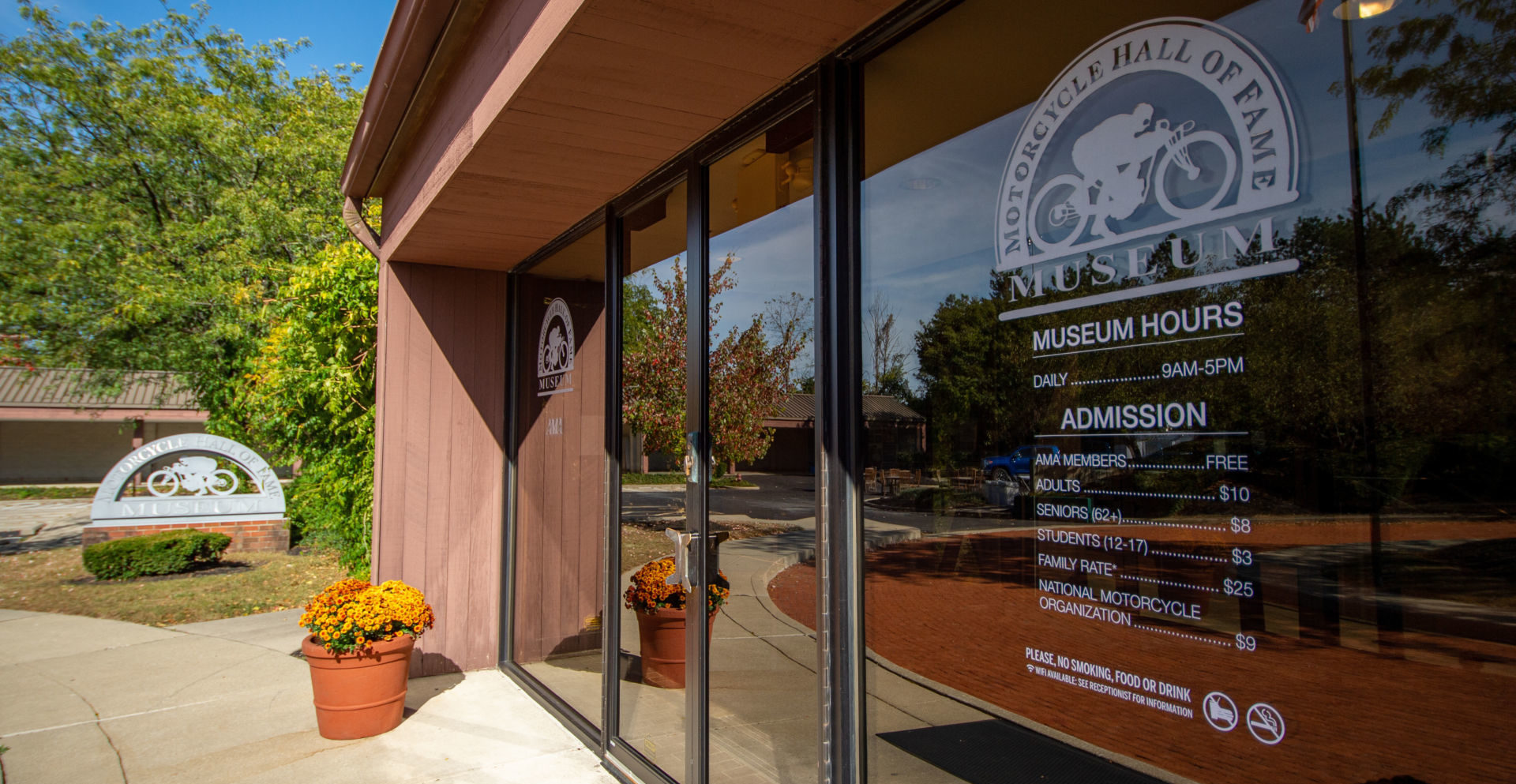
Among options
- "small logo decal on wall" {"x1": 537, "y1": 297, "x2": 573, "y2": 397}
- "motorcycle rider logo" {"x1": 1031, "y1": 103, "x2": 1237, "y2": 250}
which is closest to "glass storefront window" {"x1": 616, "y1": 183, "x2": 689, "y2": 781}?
"small logo decal on wall" {"x1": 537, "y1": 297, "x2": 573, "y2": 397}

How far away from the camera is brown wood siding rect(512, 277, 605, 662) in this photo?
4.34 m

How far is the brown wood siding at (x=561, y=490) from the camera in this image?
4.34m

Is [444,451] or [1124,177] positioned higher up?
[1124,177]

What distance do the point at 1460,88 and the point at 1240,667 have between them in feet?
2.85

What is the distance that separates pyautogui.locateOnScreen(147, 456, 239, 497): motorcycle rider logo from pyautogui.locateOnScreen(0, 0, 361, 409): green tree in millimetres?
2106

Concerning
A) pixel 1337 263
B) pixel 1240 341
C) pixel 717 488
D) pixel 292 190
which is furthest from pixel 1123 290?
pixel 292 190

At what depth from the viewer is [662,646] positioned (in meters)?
3.49

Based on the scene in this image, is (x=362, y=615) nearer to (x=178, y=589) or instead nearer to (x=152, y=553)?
(x=178, y=589)

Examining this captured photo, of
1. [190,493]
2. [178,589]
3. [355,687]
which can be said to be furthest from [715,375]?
[190,493]

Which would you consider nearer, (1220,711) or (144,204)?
(1220,711)

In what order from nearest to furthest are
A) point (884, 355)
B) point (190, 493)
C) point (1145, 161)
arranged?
point (1145, 161) → point (884, 355) → point (190, 493)

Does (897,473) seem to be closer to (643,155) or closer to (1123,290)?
(1123,290)

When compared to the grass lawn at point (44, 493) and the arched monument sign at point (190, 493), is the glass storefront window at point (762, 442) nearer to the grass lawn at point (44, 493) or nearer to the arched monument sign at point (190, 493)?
the arched monument sign at point (190, 493)

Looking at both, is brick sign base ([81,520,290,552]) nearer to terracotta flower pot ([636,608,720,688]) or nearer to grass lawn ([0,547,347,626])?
grass lawn ([0,547,347,626])
